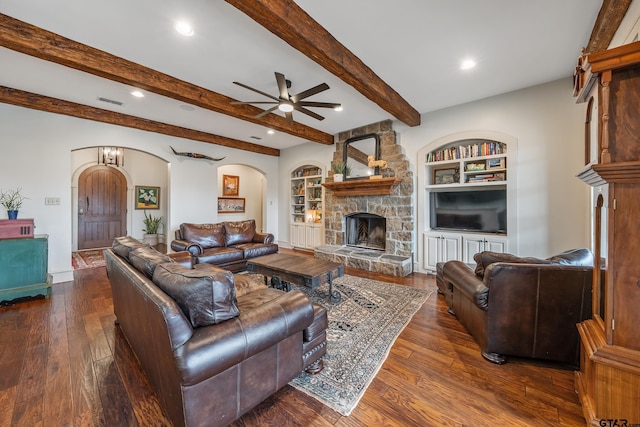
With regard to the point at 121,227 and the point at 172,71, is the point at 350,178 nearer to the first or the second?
the point at 172,71

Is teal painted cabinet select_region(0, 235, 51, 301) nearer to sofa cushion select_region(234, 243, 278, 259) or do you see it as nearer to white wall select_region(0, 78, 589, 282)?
white wall select_region(0, 78, 589, 282)

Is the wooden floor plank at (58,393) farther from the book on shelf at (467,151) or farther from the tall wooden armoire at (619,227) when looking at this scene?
the book on shelf at (467,151)

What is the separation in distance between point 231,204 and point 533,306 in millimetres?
7990

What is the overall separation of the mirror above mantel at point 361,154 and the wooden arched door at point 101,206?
20.6ft

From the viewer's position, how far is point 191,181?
5.74 metres

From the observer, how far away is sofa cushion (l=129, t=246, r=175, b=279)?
68.6 inches

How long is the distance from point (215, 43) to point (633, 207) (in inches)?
132

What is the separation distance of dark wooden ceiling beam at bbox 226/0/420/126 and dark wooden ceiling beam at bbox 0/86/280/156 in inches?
153

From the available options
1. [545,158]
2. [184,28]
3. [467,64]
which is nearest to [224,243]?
[184,28]

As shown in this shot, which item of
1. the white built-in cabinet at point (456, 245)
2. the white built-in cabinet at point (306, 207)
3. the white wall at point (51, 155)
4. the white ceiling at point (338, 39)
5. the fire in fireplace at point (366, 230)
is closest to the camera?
the white ceiling at point (338, 39)

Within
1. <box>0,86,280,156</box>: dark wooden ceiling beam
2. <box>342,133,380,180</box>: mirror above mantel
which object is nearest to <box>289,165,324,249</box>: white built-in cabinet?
<box>342,133,380,180</box>: mirror above mantel

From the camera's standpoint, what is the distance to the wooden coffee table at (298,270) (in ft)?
9.68

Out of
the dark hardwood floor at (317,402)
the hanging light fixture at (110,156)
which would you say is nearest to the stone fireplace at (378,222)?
the dark hardwood floor at (317,402)

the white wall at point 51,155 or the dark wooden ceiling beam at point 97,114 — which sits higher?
the dark wooden ceiling beam at point 97,114
